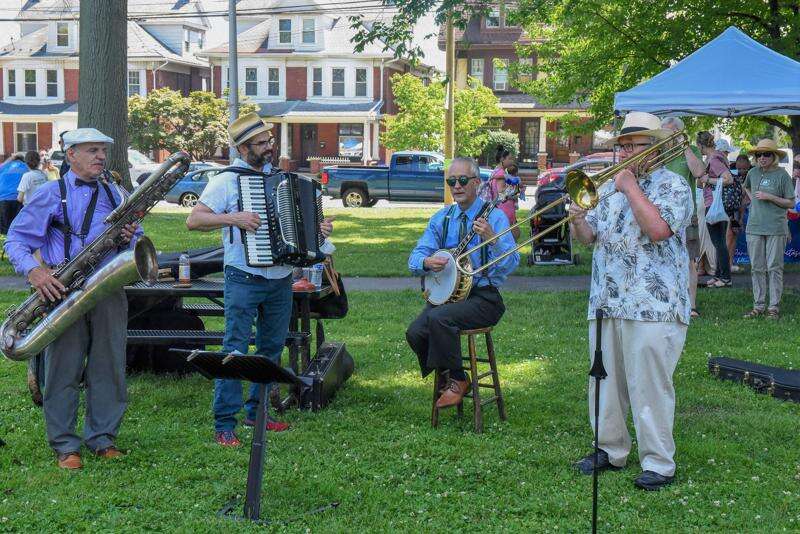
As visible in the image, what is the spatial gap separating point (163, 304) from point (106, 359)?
2305 mm

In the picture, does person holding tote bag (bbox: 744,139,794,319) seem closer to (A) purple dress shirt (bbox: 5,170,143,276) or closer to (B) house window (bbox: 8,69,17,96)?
(A) purple dress shirt (bbox: 5,170,143,276)

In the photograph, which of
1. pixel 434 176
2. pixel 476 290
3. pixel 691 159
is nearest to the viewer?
pixel 476 290

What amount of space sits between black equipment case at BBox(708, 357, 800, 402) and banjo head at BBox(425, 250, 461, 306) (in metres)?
2.77

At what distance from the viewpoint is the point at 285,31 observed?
51.0 m

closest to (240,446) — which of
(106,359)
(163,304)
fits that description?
(106,359)

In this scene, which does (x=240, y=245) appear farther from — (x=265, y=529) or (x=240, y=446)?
(x=265, y=529)

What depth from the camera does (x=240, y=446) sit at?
6.15 m

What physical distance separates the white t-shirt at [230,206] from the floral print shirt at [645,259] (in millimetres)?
2103

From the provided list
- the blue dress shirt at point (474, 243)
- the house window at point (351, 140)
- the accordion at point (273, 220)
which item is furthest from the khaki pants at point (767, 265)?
the house window at point (351, 140)

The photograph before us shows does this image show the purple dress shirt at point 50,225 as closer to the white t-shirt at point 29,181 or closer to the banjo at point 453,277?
the banjo at point 453,277

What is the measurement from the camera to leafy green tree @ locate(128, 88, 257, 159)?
139 ft

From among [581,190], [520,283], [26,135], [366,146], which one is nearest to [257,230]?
[581,190]

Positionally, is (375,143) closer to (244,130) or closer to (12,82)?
(12,82)

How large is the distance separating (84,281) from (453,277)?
2351mm
